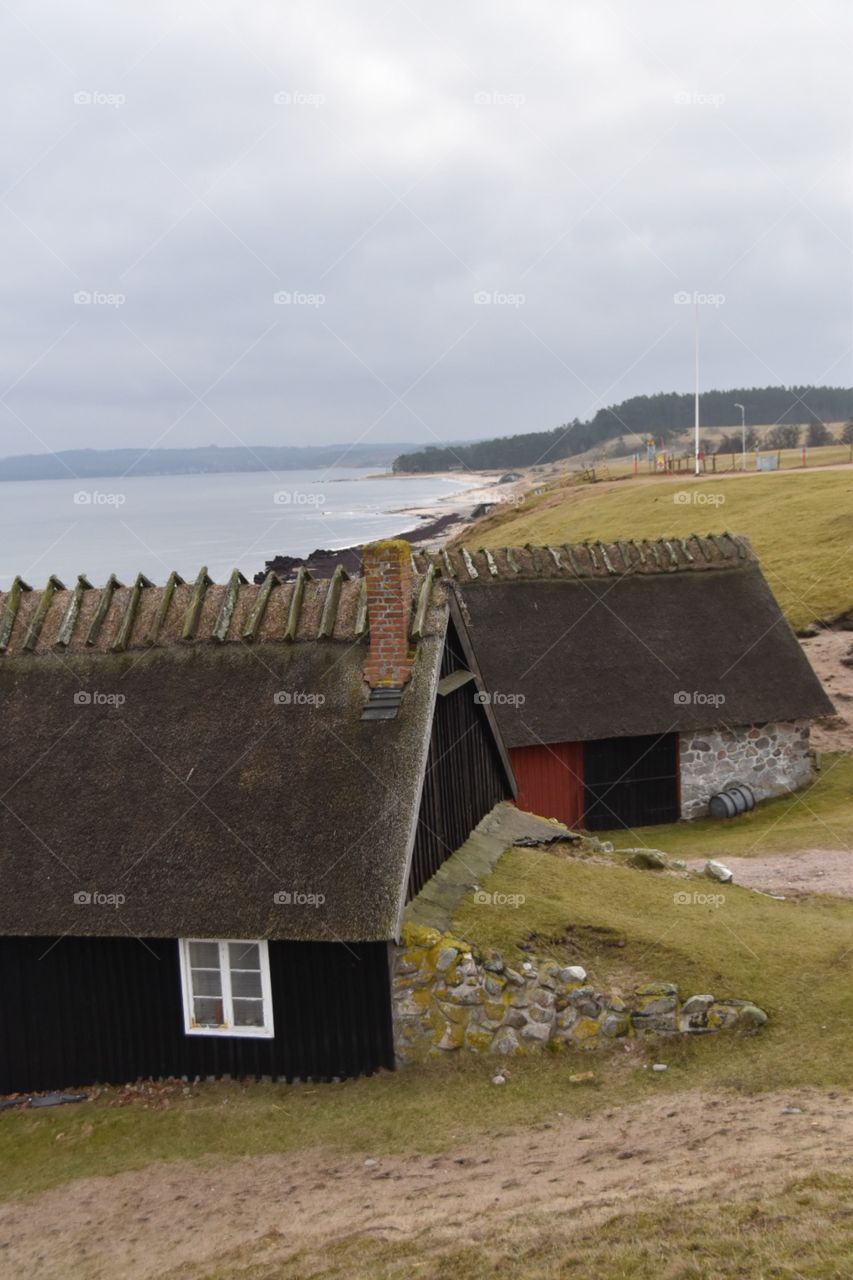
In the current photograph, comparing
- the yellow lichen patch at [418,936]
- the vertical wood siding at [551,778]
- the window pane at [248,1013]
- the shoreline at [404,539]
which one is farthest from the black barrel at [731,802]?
the window pane at [248,1013]

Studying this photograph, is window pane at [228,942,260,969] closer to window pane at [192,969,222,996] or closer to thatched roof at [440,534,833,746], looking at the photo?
window pane at [192,969,222,996]

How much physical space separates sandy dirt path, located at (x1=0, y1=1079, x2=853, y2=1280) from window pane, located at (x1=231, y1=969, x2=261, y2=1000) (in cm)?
216

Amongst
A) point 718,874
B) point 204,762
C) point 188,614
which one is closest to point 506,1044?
point 204,762

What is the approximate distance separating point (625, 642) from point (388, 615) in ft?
52.6

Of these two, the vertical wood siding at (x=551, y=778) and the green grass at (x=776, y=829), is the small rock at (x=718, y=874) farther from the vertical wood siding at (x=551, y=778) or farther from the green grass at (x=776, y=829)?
the vertical wood siding at (x=551, y=778)

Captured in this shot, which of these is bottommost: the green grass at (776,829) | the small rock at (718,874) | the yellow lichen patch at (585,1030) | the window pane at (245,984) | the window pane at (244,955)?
the green grass at (776,829)

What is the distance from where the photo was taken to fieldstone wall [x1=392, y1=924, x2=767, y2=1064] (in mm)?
13781

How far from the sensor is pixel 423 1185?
11.1 metres

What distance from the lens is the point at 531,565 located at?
101 ft

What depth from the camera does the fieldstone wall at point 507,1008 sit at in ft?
45.2

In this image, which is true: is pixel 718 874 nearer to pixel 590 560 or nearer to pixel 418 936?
pixel 418 936

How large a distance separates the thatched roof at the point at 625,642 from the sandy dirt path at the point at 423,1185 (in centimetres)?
1619

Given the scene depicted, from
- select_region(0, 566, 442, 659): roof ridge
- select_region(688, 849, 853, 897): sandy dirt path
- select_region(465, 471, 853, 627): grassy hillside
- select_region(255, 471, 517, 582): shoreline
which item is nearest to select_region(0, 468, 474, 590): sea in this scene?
select_region(255, 471, 517, 582): shoreline

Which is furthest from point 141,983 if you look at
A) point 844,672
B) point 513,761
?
point 844,672
